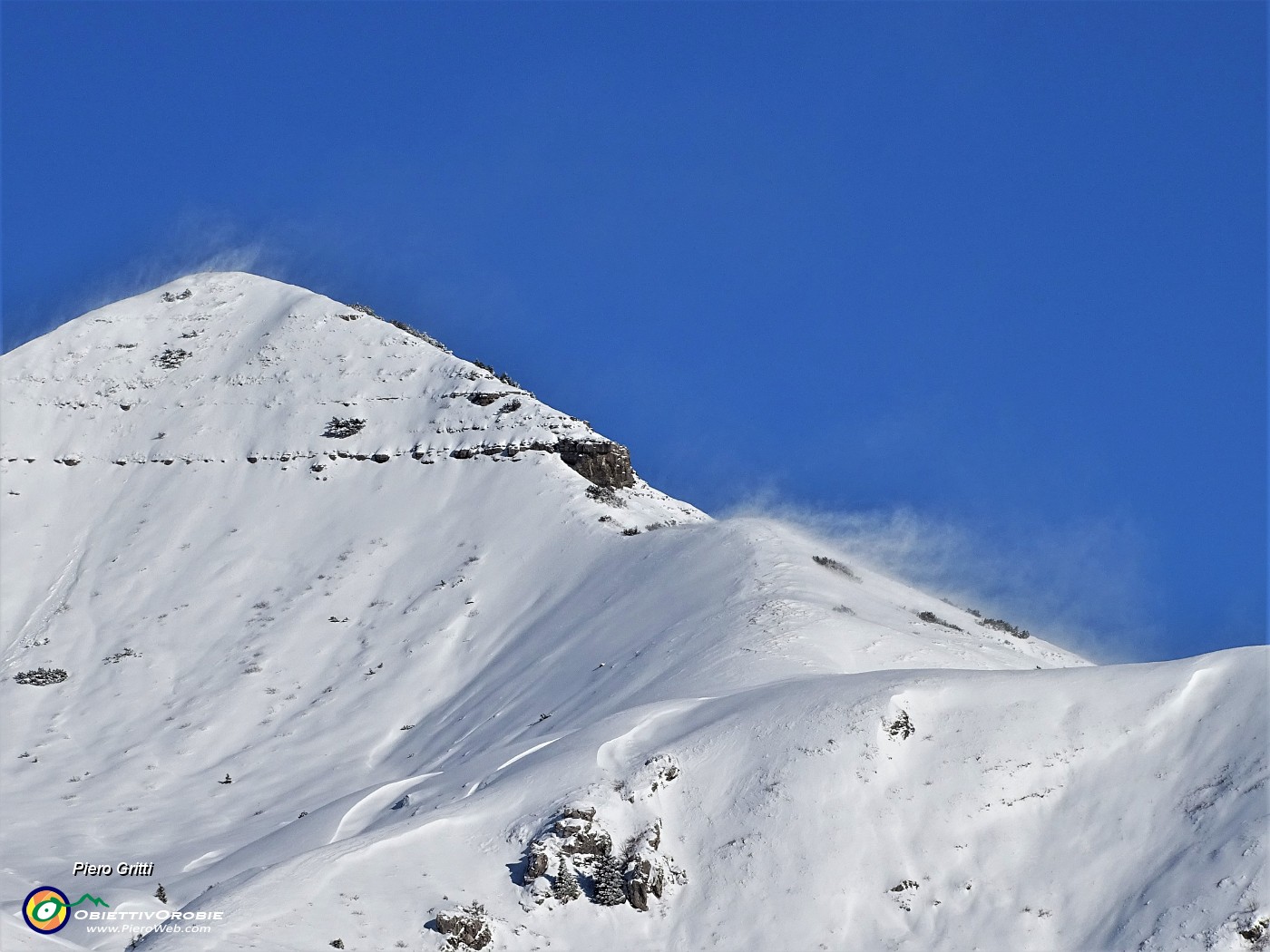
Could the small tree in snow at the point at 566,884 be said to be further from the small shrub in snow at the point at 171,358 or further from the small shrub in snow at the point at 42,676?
the small shrub in snow at the point at 171,358

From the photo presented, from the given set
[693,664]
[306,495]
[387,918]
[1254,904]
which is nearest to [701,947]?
[387,918]

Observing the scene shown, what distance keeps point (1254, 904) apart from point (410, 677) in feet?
113

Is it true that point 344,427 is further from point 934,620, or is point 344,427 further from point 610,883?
point 610,883

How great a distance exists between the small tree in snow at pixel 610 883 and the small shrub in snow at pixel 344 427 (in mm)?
46580

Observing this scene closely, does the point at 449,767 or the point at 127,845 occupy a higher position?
the point at 449,767

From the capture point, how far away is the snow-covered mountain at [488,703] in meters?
29.9

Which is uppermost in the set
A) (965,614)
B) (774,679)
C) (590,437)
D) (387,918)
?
(590,437)

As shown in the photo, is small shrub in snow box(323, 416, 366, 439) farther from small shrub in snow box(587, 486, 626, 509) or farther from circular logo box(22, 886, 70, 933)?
circular logo box(22, 886, 70, 933)

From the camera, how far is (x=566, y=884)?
30.2m

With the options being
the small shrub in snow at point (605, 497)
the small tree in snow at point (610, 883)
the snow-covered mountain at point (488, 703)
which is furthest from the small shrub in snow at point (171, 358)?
the small tree in snow at point (610, 883)

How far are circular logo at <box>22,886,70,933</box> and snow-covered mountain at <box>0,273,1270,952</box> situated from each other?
684 millimetres

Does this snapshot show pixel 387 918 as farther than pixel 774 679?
No

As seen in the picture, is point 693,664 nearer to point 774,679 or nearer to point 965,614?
point 774,679

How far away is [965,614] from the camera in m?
57.2
